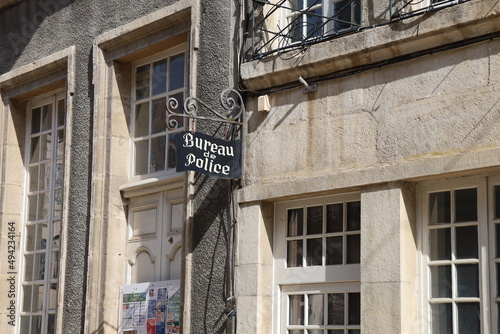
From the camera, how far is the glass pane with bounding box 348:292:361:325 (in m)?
8.09

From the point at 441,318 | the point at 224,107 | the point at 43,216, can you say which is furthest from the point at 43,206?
the point at 441,318

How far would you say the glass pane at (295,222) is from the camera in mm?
8727

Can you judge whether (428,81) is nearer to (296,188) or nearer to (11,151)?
(296,188)

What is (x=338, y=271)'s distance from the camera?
8281 millimetres

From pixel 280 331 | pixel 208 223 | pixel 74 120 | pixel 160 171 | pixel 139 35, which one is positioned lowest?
pixel 280 331

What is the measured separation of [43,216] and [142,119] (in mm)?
2245

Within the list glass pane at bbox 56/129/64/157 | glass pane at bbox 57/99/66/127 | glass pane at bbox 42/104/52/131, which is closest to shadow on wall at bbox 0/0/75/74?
glass pane at bbox 42/104/52/131

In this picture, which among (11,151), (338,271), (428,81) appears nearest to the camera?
(428,81)

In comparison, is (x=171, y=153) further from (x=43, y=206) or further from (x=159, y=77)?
(x=43, y=206)

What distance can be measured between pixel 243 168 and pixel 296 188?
739mm

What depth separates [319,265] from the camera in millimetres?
8461

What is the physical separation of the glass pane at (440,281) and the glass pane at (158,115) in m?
4.04

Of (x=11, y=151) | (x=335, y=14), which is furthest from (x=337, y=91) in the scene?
(x=11, y=151)

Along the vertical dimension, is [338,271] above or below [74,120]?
below
